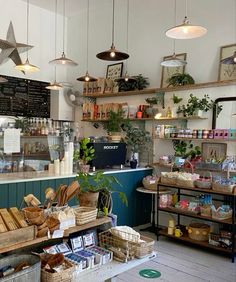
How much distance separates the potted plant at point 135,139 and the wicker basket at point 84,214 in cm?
309

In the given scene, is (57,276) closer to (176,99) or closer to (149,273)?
(149,273)

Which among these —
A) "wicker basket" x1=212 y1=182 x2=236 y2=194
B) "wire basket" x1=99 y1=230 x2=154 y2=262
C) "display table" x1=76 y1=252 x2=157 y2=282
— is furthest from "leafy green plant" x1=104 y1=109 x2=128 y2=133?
"display table" x1=76 y1=252 x2=157 y2=282

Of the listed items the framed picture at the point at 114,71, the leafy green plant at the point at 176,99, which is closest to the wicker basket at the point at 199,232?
the leafy green plant at the point at 176,99

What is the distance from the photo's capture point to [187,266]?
3.69m

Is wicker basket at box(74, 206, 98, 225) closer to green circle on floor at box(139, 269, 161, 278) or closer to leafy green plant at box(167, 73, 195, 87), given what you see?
green circle on floor at box(139, 269, 161, 278)

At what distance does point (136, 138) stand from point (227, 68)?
1778mm

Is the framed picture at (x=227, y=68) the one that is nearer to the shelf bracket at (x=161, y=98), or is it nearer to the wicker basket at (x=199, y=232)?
the shelf bracket at (x=161, y=98)

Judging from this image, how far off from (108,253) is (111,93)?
415cm

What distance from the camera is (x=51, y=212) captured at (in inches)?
78.0

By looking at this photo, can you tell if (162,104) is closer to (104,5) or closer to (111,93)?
(111,93)

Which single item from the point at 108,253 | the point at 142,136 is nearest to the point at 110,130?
the point at 142,136

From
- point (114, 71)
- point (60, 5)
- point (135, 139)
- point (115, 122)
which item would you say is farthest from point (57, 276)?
point (60, 5)

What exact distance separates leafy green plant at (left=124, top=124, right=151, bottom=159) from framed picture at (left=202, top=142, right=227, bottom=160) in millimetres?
1025

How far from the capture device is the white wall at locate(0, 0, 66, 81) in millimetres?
6148
